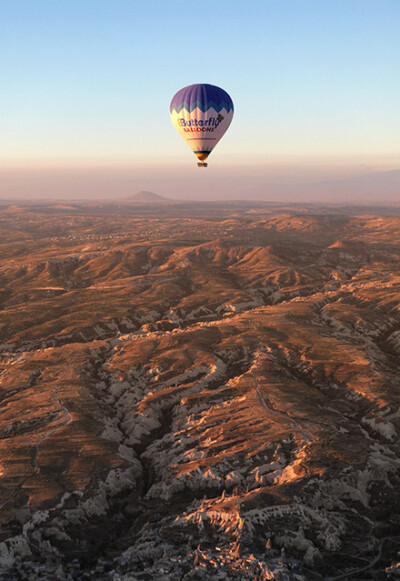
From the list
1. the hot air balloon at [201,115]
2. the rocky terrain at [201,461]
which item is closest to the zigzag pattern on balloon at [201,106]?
the hot air balloon at [201,115]

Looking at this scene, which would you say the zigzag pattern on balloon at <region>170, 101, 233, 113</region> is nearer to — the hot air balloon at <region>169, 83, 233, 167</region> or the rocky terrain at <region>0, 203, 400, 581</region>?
the hot air balloon at <region>169, 83, 233, 167</region>

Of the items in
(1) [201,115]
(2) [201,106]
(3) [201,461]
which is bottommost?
(3) [201,461]

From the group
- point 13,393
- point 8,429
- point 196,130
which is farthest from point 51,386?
point 196,130

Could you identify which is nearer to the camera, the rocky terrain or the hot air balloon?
the rocky terrain

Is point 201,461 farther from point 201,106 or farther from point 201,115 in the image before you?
point 201,106


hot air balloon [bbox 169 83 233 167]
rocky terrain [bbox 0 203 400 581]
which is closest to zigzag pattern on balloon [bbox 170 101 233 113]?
hot air balloon [bbox 169 83 233 167]

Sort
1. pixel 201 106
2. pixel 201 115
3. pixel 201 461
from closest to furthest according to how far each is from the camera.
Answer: pixel 201 461 → pixel 201 106 → pixel 201 115

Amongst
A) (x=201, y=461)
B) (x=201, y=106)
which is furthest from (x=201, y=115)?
(x=201, y=461)

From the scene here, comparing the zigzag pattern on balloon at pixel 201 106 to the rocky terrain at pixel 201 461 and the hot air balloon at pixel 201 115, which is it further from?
the rocky terrain at pixel 201 461

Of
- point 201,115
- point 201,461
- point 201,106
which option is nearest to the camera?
point 201,461
